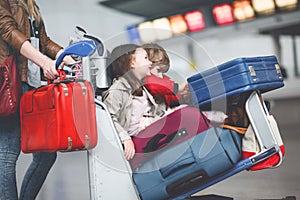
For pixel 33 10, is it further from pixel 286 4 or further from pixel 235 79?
pixel 286 4

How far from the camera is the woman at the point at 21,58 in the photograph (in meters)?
2.24

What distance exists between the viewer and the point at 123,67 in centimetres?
236

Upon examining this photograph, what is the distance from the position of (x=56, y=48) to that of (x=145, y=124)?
54cm

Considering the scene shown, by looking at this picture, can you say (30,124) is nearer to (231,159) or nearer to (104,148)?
(104,148)

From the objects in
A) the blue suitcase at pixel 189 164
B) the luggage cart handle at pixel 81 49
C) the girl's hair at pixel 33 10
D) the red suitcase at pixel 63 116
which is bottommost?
the blue suitcase at pixel 189 164

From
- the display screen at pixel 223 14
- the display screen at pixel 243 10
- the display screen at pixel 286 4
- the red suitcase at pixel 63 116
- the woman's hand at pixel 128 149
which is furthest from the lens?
the display screen at pixel 286 4

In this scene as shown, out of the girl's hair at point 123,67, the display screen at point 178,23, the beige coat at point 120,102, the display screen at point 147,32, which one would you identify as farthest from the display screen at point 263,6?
the beige coat at point 120,102

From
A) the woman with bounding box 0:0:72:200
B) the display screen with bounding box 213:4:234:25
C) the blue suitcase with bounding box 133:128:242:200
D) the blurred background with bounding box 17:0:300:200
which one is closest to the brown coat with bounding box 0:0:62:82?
the woman with bounding box 0:0:72:200

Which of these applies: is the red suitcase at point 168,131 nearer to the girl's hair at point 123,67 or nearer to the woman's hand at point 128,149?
the woman's hand at point 128,149

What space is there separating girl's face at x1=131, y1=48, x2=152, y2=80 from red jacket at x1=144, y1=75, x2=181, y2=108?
3 cm

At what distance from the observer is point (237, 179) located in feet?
10.5

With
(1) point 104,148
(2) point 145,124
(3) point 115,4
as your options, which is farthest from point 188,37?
(1) point 104,148

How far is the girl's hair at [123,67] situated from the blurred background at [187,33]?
79 mm

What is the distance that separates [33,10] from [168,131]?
834 millimetres
